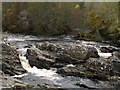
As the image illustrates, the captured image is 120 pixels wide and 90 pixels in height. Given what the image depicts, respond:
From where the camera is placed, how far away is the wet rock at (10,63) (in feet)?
34.4

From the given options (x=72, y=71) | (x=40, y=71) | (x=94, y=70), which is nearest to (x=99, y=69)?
(x=94, y=70)

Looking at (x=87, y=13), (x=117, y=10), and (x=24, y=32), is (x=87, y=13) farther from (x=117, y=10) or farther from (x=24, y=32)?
(x=24, y=32)

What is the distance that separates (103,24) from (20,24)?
14667 mm

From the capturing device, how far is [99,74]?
34.8 feet

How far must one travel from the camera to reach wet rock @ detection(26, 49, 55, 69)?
11.8 metres

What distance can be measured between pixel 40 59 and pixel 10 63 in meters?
2.04

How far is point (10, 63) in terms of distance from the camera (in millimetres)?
11078

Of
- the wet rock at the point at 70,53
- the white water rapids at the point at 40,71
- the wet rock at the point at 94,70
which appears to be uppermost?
the wet rock at the point at 70,53

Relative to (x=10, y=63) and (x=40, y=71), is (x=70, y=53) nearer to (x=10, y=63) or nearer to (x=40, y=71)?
(x=40, y=71)

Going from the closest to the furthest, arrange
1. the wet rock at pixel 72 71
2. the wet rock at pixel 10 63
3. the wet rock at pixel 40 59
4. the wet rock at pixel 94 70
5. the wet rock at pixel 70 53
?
1. the wet rock at pixel 10 63
2. the wet rock at pixel 94 70
3. the wet rock at pixel 72 71
4. the wet rock at pixel 40 59
5. the wet rock at pixel 70 53

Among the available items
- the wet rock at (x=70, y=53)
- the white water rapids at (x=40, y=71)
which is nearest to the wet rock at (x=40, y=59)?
the white water rapids at (x=40, y=71)

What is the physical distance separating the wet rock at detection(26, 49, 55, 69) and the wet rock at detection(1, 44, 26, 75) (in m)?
1.07

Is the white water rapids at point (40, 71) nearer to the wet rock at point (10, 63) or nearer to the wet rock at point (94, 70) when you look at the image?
the wet rock at point (94, 70)

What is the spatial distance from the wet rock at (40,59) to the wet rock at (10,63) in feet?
3.50
